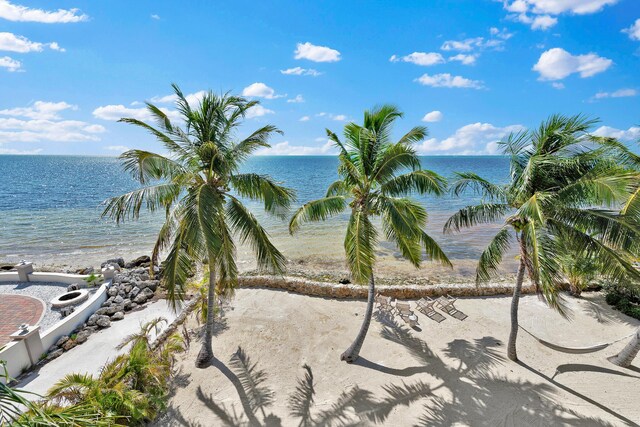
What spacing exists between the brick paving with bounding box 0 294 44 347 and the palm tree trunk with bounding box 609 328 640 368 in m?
18.0

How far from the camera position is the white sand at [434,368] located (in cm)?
700

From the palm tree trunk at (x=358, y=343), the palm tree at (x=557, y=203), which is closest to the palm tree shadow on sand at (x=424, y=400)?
the palm tree trunk at (x=358, y=343)

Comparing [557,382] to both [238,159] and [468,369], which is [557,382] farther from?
[238,159]

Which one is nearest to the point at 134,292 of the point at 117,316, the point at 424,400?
the point at 117,316

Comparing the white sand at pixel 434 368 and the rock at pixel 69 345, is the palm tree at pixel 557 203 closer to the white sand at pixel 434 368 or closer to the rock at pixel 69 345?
the white sand at pixel 434 368

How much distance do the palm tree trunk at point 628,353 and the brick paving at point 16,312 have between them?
707 inches

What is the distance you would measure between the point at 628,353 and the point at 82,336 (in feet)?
52.3

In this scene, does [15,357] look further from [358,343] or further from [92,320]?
[358,343]

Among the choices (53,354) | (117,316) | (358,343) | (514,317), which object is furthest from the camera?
(117,316)

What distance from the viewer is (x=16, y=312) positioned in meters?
11.2

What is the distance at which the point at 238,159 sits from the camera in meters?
7.61

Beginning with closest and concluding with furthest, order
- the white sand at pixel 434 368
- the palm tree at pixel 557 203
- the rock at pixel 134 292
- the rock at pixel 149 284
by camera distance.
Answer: the palm tree at pixel 557 203, the white sand at pixel 434 368, the rock at pixel 134 292, the rock at pixel 149 284

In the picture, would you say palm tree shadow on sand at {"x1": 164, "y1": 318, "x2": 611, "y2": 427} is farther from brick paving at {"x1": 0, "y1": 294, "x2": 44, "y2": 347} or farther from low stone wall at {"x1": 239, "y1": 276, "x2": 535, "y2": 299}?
brick paving at {"x1": 0, "y1": 294, "x2": 44, "y2": 347}

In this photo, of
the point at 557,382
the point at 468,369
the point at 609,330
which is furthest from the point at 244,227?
the point at 609,330
